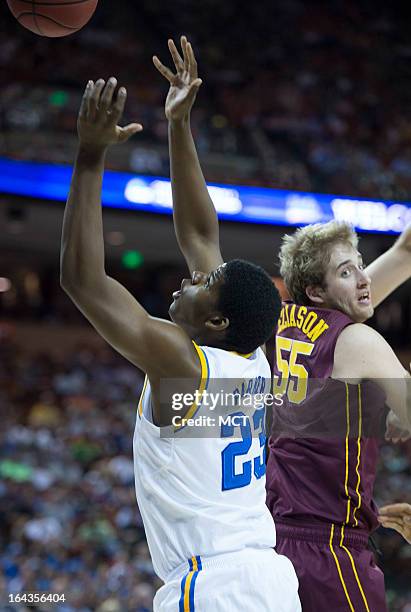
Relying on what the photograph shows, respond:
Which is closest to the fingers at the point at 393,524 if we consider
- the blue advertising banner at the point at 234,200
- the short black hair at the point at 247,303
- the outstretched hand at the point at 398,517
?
the outstretched hand at the point at 398,517

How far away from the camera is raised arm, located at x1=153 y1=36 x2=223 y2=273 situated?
9.86 ft

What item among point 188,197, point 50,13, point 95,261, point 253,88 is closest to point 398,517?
point 188,197

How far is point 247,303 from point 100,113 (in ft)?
2.13

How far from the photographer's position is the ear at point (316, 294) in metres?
3.11

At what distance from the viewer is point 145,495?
241 centimetres

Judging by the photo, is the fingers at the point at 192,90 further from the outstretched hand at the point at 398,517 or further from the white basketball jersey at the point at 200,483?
the outstretched hand at the point at 398,517

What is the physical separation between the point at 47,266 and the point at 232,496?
1289 cm

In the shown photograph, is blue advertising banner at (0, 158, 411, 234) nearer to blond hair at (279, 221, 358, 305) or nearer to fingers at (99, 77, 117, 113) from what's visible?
blond hair at (279, 221, 358, 305)

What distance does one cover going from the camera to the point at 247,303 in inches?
95.5

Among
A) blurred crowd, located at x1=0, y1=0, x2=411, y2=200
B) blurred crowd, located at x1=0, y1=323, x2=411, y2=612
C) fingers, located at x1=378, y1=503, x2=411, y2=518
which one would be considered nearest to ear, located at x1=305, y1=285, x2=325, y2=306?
fingers, located at x1=378, y1=503, x2=411, y2=518

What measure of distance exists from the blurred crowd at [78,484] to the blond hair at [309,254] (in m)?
4.32

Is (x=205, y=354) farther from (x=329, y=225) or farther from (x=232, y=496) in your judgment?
(x=329, y=225)

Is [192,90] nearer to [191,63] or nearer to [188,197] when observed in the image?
[191,63]

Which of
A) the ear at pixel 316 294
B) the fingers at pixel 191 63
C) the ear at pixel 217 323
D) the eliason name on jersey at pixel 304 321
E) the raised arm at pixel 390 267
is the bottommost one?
the ear at pixel 217 323
